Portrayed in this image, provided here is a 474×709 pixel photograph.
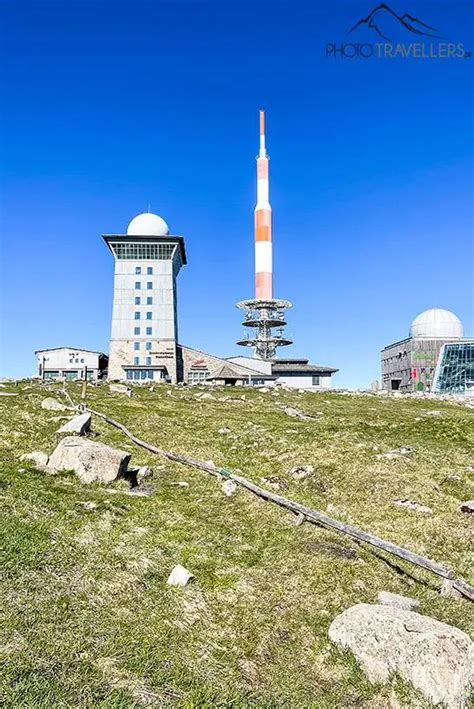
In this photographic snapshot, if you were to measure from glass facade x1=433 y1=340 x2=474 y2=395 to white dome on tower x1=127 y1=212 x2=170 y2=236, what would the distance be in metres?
58.1

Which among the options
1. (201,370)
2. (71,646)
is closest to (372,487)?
(71,646)

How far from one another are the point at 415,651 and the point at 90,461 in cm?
1110

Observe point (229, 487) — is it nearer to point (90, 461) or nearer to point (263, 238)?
point (90, 461)

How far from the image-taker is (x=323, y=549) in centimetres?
1245

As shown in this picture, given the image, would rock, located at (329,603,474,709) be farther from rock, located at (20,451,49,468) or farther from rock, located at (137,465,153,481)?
rock, located at (20,451,49,468)

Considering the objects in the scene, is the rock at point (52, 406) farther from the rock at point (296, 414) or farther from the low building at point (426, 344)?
the low building at point (426, 344)

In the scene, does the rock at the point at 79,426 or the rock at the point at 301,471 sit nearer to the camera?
the rock at the point at 301,471

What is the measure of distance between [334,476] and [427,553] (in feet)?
17.9

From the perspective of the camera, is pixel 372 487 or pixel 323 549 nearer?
pixel 323 549

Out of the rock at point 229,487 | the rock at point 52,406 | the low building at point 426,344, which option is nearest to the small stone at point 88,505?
the rock at point 229,487

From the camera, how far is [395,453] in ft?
67.7

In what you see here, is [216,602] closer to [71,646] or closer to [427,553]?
[71,646]

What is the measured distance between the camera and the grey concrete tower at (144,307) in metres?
86.1

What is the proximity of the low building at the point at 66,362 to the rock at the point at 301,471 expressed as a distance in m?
71.1
